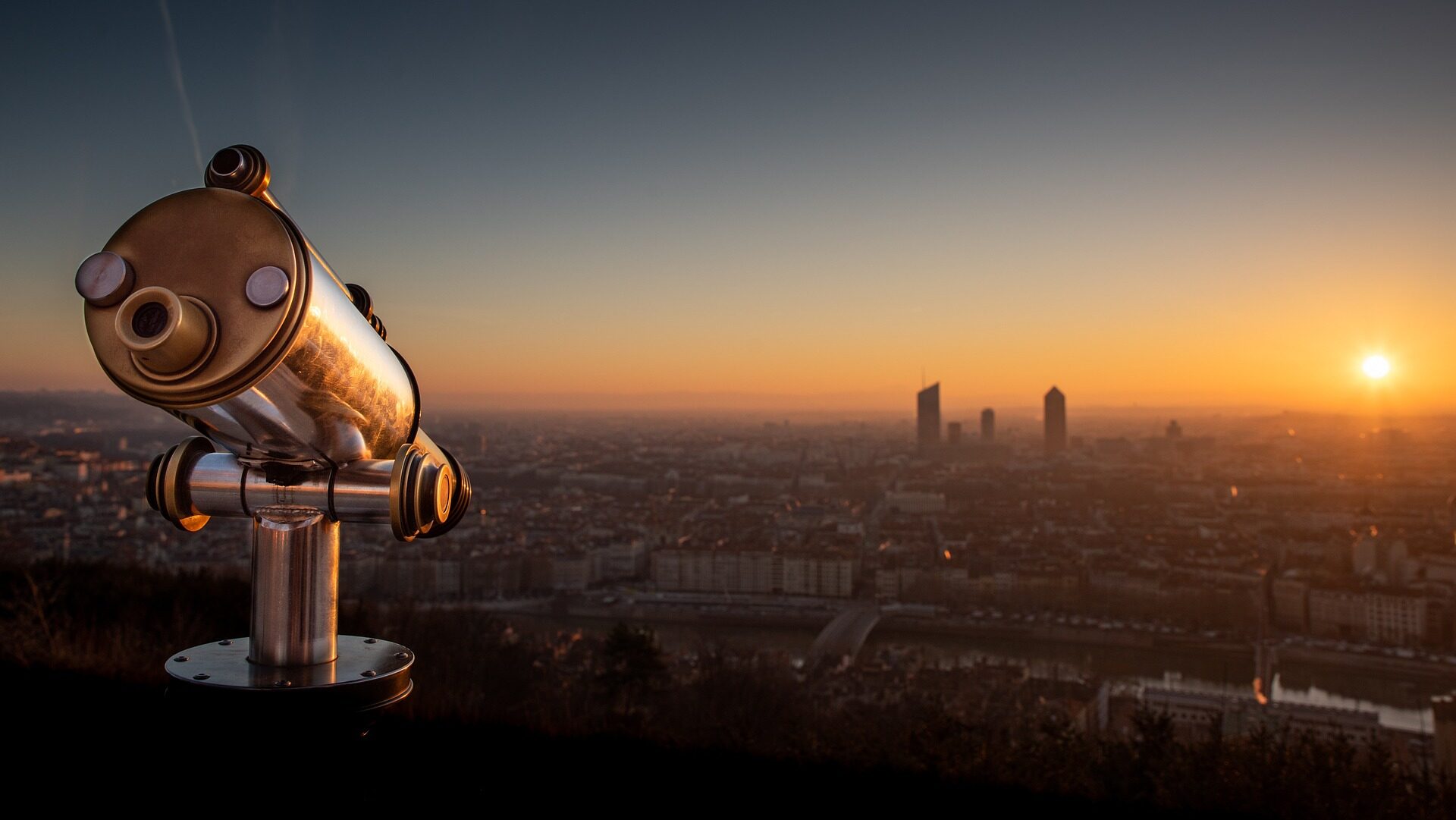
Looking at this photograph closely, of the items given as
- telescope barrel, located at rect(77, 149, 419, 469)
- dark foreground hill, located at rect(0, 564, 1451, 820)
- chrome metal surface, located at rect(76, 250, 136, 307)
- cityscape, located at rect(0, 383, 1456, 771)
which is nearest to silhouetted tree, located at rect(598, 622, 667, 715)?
dark foreground hill, located at rect(0, 564, 1451, 820)

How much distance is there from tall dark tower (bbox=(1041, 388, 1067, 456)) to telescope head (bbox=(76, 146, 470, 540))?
21.7 meters

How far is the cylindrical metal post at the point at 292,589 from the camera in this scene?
0.85 m

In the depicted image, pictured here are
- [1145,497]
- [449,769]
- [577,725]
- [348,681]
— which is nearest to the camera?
[348,681]

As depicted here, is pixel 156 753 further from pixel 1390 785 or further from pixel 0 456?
pixel 0 456

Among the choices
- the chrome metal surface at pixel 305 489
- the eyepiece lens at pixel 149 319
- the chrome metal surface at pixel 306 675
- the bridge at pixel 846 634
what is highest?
the eyepiece lens at pixel 149 319

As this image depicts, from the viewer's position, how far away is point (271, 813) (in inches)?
32.0

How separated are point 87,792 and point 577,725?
1722 mm

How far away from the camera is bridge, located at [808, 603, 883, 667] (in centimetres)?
1035

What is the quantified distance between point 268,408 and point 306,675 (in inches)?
10.4

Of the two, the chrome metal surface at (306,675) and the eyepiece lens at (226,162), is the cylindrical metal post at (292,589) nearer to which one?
the chrome metal surface at (306,675)

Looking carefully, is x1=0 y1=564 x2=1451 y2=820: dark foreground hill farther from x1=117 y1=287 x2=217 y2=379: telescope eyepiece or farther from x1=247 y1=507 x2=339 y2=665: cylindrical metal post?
x1=117 y1=287 x2=217 y2=379: telescope eyepiece

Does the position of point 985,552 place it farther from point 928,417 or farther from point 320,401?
point 320,401

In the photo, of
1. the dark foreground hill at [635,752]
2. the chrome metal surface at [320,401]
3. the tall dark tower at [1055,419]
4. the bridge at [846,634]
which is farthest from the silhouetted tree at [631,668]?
the tall dark tower at [1055,419]

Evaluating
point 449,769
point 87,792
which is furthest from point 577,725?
point 87,792
